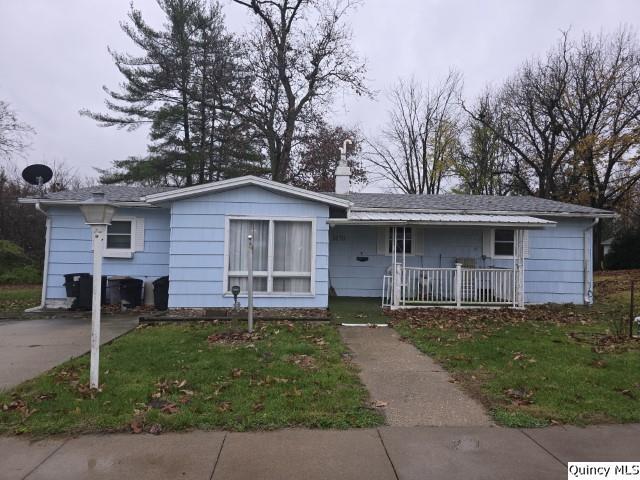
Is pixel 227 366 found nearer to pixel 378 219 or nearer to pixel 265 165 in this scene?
pixel 378 219

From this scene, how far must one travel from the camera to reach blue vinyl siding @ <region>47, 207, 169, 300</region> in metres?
12.2

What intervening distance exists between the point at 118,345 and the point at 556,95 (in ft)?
90.0

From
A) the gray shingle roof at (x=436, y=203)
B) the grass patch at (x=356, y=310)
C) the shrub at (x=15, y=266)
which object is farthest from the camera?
the shrub at (x=15, y=266)

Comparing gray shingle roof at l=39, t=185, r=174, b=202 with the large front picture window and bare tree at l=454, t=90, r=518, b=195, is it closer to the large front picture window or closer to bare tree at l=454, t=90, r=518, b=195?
the large front picture window

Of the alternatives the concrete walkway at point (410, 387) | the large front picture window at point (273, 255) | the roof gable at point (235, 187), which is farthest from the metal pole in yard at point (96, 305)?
the large front picture window at point (273, 255)

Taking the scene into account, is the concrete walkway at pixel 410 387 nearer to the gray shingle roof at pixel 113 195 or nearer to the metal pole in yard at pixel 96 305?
the metal pole in yard at pixel 96 305

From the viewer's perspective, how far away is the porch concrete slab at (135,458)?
10.9 feet

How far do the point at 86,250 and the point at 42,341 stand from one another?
15.6ft

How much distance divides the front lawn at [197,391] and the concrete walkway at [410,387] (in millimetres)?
244

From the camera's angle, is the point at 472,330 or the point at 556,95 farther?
the point at 556,95

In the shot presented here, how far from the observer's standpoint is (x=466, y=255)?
13484mm

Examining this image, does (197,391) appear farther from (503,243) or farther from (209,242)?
(503,243)

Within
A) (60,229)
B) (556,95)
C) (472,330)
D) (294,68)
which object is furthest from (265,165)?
(472,330)

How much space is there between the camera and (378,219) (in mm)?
11445
